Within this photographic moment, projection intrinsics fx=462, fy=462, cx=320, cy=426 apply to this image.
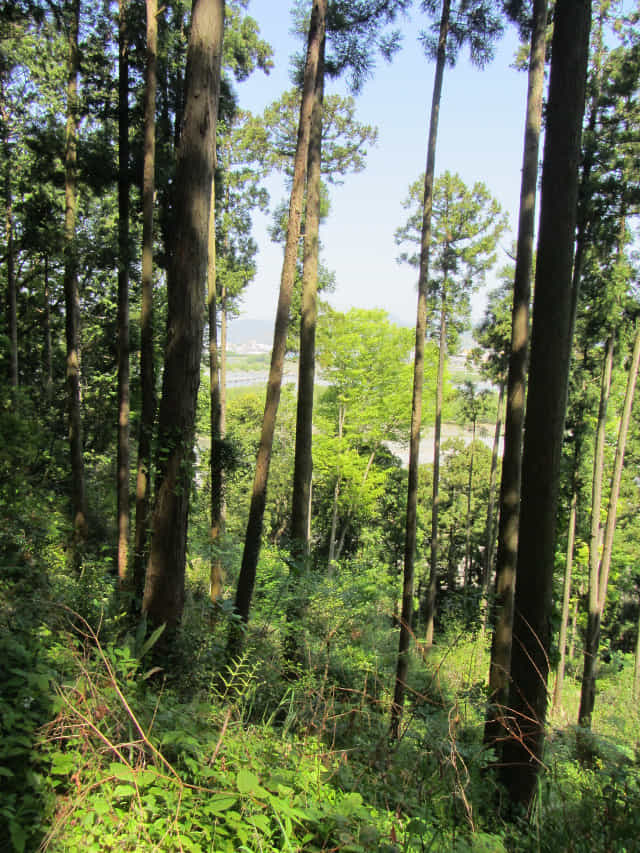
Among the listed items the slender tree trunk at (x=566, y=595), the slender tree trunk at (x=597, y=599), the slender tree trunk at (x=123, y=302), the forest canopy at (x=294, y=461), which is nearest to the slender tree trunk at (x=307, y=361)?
the forest canopy at (x=294, y=461)

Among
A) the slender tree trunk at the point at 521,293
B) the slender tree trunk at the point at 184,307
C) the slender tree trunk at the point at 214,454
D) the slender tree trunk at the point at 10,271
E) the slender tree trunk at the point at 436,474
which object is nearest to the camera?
the slender tree trunk at the point at 184,307

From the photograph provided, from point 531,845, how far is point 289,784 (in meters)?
1.35

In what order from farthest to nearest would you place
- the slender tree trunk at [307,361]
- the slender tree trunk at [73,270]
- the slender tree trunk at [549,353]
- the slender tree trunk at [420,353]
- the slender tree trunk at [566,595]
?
1. the slender tree trunk at [566,595]
2. the slender tree trunk at [73,270]
3. the slender tree trunk at [420,353]
4. the slender tree trunk at [307,361]
5. the slender tree trunk at [549,353]

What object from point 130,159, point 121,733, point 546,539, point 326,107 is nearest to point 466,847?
point 121,733

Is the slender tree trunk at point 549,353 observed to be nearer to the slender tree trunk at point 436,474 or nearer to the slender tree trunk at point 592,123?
the slender tree trunk at point 592,123

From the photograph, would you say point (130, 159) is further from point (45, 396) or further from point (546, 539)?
point (546, 539)

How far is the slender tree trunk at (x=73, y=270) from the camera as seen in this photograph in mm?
9297

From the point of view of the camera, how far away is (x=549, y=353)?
12.6 ft

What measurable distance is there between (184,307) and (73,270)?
261 inches

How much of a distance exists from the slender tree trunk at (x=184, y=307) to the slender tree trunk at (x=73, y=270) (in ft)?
18.1

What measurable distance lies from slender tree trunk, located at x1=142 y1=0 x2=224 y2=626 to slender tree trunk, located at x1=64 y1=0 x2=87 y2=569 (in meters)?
5.51

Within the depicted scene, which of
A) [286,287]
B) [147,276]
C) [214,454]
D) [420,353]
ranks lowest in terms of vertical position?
[214,454]

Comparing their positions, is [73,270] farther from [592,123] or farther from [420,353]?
[592,123]

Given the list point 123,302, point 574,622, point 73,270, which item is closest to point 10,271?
point 73,270
